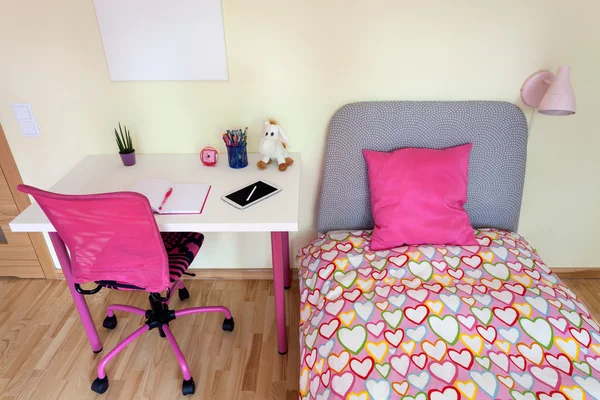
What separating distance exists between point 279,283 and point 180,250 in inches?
17.5

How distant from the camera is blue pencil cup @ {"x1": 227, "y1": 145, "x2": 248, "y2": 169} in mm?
1814

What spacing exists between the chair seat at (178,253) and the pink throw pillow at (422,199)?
77 cm

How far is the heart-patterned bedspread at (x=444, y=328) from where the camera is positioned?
4.15 ft

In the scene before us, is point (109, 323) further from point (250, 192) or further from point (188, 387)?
point (250, 192)

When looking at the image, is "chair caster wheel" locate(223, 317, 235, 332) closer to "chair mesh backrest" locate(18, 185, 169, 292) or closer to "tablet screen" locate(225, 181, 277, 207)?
"chair mesh backrest" locate(18, 185, 169, 292)

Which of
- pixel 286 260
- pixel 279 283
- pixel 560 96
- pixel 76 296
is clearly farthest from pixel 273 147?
pixel 560 96

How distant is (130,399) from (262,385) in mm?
545

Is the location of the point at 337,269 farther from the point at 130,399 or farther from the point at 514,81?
the point at 514,81

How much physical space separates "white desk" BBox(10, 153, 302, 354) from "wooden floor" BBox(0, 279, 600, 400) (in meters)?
0.13

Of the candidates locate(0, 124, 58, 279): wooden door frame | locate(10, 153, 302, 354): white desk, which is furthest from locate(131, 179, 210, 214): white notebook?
locate(0, 124, 58, 279): wooden door frame

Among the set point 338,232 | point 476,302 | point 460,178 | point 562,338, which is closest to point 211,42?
point 338,232

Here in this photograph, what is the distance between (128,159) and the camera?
1.88 m

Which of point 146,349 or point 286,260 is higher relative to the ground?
point 286,260

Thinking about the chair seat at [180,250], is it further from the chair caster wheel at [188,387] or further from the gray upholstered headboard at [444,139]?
the gray upholstered headboard at [444,139]
